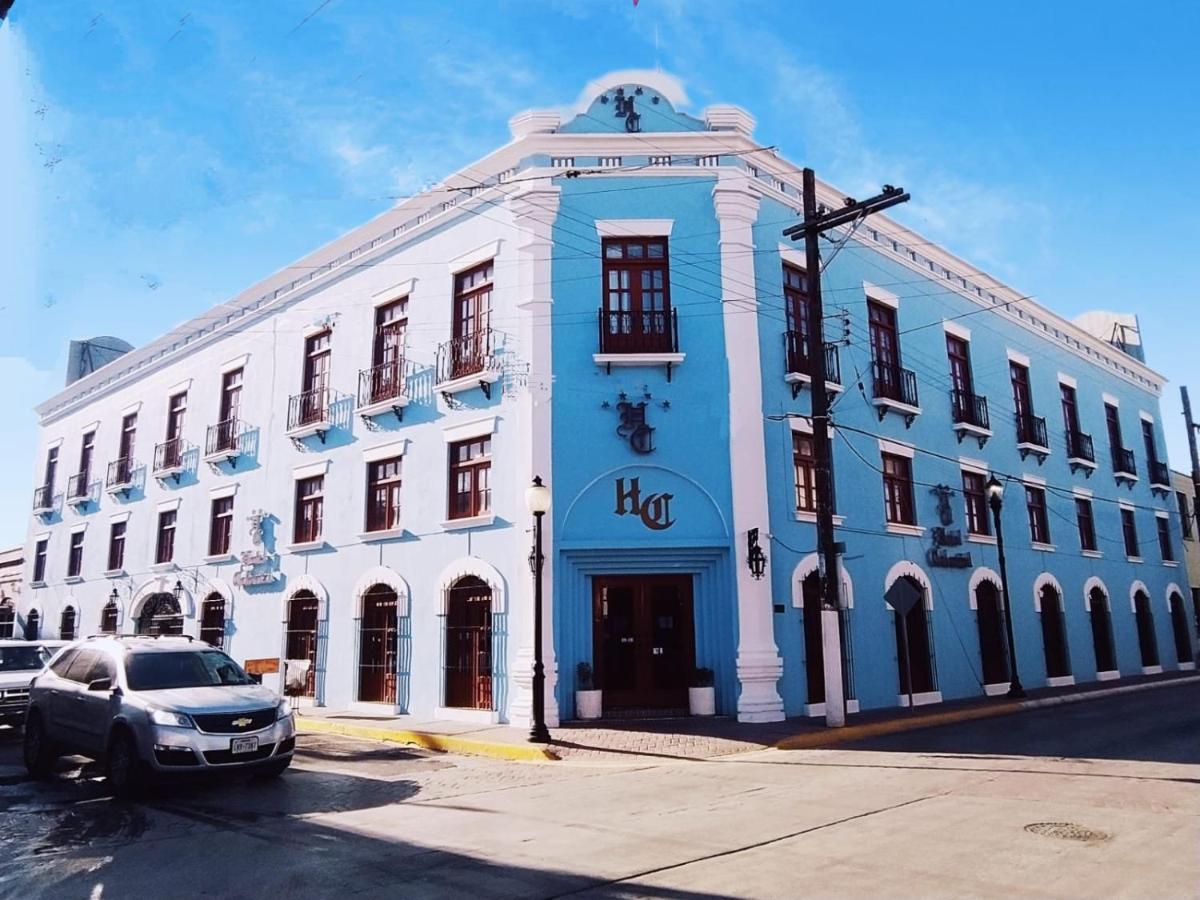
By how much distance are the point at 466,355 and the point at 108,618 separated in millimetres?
17553

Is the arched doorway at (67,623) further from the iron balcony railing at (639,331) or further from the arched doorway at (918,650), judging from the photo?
the arched doorway at (918,650)

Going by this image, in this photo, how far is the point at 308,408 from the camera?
20.9m

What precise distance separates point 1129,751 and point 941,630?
7893 mm

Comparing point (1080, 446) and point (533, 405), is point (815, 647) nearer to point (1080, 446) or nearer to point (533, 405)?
point (533, 405)

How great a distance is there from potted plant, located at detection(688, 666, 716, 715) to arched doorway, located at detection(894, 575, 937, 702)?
5191mm

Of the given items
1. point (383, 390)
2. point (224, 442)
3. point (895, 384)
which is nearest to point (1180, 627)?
point (895, 384)

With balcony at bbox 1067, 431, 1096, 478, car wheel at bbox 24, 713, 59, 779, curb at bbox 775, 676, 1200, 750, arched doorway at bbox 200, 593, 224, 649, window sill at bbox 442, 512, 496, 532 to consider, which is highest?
balcony at bbox 1067, 431, 1096, 478

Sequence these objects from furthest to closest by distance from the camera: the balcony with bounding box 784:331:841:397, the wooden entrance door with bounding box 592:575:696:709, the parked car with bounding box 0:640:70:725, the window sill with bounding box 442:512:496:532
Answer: the balcony with bounding box 784:331:841:397
the window sill with bounding box 442:512:496:532
the wooden entrance door with bounding box 592:575:696:709
the parked car with bounding box 0:640:70:725

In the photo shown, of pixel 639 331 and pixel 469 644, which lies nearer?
pixel 639 331

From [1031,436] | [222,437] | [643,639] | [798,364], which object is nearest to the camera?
[643,639]

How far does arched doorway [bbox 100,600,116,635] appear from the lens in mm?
26750

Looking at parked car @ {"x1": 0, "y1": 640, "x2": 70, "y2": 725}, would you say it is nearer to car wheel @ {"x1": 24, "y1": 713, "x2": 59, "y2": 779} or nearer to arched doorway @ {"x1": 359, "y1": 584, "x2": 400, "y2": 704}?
car wheel @ {"x1": 24, "y1": 713, "x2": 59, "y2": 779}

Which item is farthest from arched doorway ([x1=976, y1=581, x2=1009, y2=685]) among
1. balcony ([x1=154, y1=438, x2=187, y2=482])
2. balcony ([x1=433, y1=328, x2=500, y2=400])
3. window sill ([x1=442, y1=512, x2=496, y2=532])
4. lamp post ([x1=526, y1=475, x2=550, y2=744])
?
balcony ([x1=154, y1=438, x2=187, y2=482])

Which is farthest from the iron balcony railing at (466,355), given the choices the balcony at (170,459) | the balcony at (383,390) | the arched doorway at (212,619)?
the balcony at (170,459)
